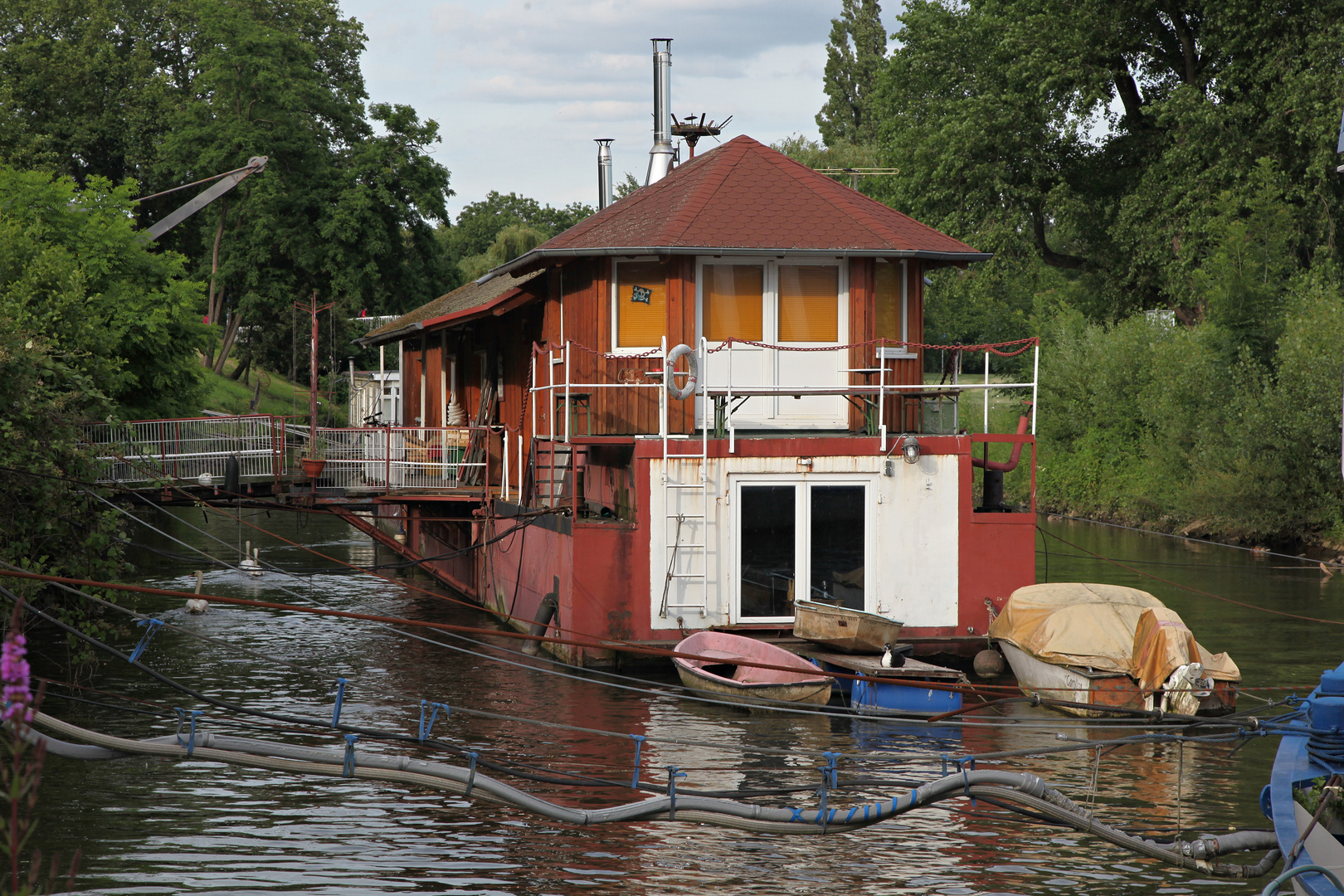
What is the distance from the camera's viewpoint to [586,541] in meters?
17.6

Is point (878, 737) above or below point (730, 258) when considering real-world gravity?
below

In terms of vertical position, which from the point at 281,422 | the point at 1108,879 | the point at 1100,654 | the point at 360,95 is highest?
the point at 360,95

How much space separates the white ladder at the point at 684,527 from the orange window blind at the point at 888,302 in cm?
393

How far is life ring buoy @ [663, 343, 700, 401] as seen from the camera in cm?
1806

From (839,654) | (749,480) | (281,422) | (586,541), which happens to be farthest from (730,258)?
(281,422)

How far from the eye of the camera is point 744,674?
632 inches

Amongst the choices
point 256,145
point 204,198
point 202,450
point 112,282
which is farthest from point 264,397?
point 202,450

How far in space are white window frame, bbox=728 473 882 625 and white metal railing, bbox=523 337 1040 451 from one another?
615 mm

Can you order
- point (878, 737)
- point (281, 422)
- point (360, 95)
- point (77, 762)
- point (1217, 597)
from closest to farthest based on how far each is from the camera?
1. point (77, 762)
2. point (878, 737)
3. point (281, 422)
4. point (1217, 597)
5. point (360, 95)

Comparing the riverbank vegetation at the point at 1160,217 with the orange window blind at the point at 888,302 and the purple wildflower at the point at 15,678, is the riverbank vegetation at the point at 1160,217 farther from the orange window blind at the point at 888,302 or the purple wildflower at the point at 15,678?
the purple wildflower at the point at 15,678

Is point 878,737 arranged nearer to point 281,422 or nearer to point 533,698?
point 533,698

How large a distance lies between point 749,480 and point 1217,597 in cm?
1272

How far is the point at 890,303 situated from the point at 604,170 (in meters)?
20.8

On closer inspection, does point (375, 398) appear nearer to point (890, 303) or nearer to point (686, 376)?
point (686, 376)
